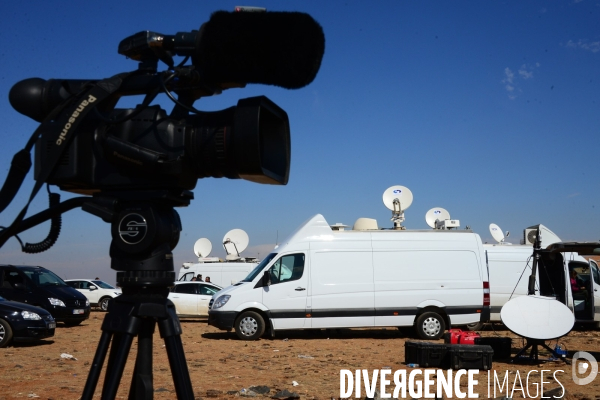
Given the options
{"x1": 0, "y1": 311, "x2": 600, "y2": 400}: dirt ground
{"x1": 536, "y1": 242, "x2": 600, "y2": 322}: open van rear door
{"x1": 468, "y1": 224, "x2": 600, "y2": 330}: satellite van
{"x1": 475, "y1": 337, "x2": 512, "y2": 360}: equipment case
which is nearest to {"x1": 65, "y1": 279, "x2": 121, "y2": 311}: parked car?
{"x1": 0, "y1": 311, "x2": 600, "y2": 400}: dirt ground

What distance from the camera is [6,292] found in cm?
1739

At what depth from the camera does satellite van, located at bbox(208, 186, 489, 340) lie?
14.9m

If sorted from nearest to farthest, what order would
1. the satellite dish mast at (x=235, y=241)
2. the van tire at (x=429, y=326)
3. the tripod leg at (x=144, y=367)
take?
the tripod leg at (x=144, y=367), the van tire at (x=429, y=326), the satellite dish mast at (x=235, y=241)

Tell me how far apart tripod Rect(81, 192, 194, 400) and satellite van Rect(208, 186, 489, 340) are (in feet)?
39.6

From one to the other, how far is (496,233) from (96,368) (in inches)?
Result: 882

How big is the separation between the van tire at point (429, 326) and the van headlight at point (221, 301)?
4696 mm

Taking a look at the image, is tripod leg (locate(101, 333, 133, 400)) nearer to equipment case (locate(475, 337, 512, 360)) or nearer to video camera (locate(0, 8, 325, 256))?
video camera (locate(0, 8, 325, 256))

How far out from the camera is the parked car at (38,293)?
690 inches

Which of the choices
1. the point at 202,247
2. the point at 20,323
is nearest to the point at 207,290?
→ the point at 20,323

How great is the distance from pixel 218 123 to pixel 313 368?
26.1 ft

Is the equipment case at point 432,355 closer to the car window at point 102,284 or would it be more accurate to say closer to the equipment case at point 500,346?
the equipment case at point 500,346

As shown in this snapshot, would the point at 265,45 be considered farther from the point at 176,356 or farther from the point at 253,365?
the point at 253,365

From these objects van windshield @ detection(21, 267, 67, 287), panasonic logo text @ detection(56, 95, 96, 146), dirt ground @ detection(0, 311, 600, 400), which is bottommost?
dirt ground @ detection(0, 311, 600, 400)

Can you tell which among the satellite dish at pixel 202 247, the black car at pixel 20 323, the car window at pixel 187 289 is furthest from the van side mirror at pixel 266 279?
the satellite dish at pixel 202 247
